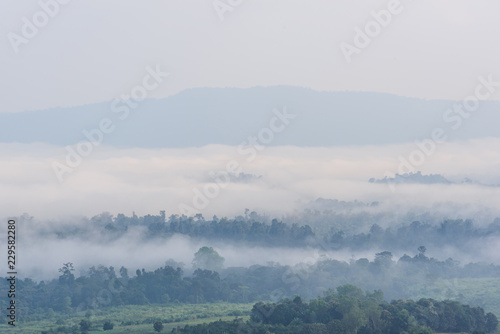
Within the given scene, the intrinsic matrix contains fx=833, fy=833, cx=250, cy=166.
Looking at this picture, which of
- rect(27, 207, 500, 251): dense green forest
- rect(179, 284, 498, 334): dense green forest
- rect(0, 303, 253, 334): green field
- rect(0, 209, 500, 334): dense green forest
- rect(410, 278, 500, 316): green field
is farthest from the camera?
rect(27, 207, 500, 251): dense green forest

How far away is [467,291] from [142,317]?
3742cm

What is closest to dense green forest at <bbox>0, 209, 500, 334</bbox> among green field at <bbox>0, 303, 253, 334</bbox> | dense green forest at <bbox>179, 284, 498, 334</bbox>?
dense green forest at <bbox>179, 284, 498, 334</bbox>

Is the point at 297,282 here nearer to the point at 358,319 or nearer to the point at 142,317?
the point at 142,317

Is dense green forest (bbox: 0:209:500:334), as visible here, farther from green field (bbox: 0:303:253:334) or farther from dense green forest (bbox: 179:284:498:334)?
green field (bbox: 0:303:253:334)

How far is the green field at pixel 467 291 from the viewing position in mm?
84875

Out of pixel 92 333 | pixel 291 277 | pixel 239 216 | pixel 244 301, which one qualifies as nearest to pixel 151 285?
pixel 244 301

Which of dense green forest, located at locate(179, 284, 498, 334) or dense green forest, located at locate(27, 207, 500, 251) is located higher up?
dense green forest, located at locate(27, 207, 500, 251)

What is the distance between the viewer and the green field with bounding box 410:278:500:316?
278ft

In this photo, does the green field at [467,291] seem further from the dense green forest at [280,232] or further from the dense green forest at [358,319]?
the dense green forest at [280,232]

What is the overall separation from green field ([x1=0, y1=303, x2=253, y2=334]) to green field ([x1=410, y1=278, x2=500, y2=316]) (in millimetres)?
22360

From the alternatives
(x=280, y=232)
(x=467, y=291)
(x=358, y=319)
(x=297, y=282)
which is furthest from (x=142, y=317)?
(x=280, y=232)

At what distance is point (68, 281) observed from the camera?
3533 inches

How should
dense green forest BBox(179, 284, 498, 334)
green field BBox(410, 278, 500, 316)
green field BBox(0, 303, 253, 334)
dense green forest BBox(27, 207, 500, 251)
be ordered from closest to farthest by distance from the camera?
dense green forest BBox(179, 284, 498, 334)
green field BBox(0, 303, 253, 334)
green field BBox(410, 278, 500, 316)
dense green forest BBox(27, 207, 500, 251)

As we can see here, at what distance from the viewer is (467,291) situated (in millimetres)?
90375
